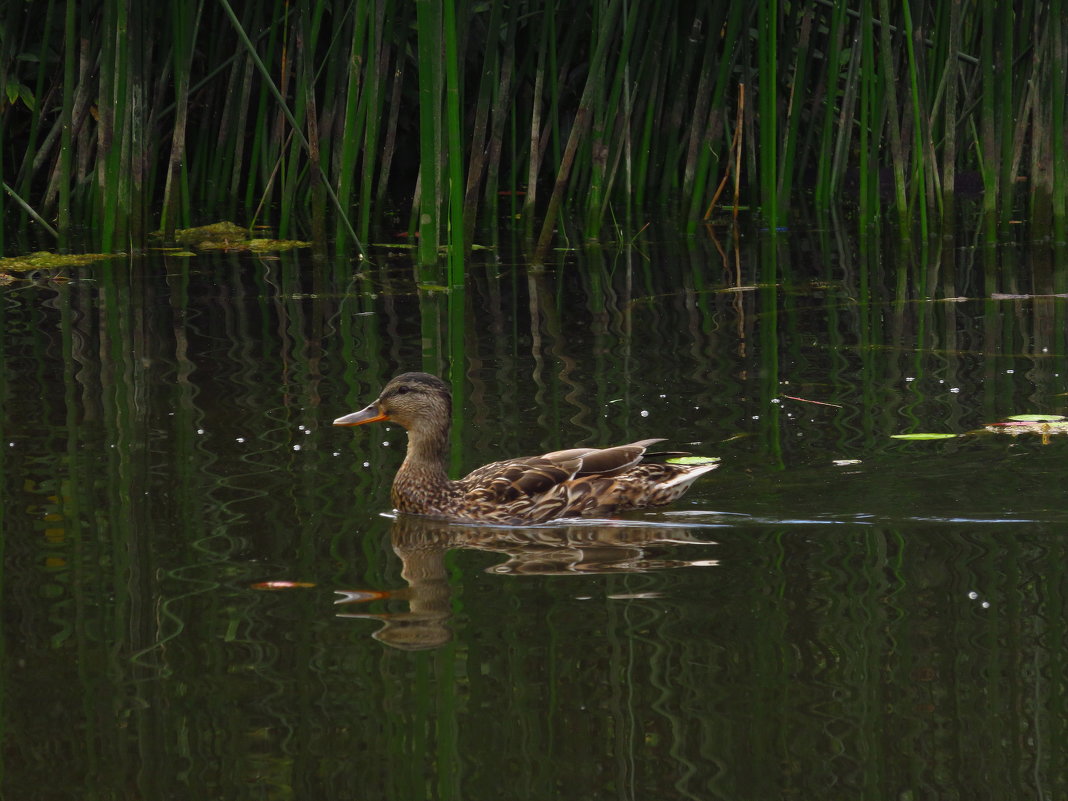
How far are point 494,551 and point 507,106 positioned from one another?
22.2ft

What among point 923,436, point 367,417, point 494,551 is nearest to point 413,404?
point 367,417

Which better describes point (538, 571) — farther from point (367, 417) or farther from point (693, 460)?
point (367, 417)

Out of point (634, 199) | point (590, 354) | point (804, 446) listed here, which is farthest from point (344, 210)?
point (804, 446)

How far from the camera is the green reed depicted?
9.79 meters

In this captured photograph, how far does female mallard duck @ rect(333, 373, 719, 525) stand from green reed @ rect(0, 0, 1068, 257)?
11.1 feet

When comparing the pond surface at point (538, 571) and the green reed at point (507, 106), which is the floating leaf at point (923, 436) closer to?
the pond surface at point (538, 571)

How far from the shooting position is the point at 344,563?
4465 mm

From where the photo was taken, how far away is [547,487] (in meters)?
5.20

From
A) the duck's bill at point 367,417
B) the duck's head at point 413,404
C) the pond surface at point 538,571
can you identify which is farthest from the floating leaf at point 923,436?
the duck's bill at point 367,417

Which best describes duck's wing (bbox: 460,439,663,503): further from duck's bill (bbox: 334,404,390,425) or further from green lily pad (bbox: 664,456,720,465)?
duck's bill (bbox: 334,404,390,425)

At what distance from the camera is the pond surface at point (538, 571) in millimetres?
3158

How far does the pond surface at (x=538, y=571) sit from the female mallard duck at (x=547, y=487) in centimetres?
12

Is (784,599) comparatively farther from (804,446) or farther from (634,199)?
(634,199)

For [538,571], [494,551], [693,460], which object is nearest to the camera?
[538,571]
